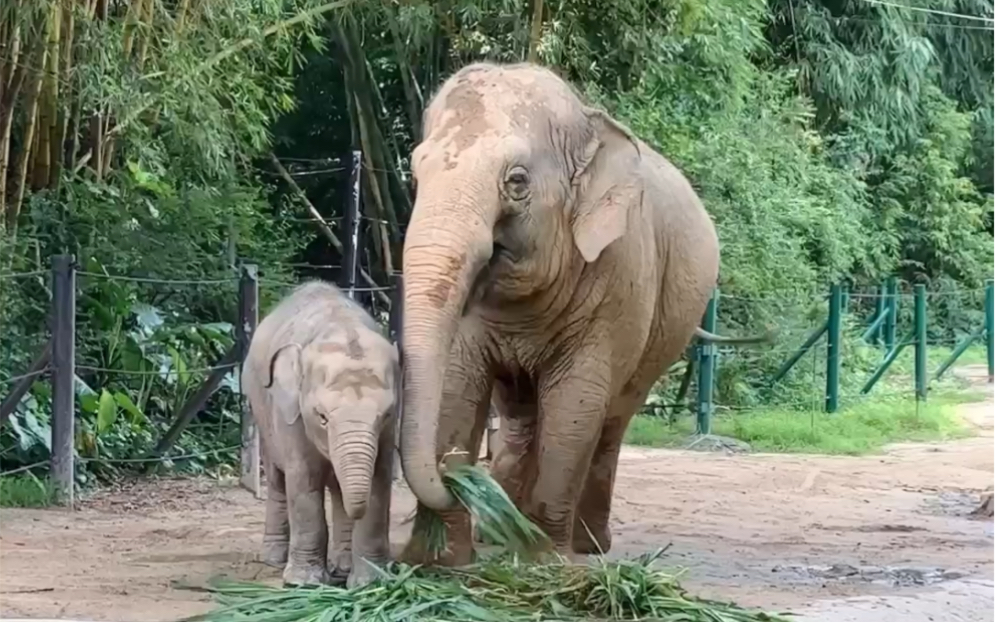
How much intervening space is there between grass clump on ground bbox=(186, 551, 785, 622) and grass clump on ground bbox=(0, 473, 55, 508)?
13.0 feet

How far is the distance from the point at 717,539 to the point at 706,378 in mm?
6952

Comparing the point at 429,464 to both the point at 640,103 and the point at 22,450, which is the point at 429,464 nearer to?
the point at 22,450

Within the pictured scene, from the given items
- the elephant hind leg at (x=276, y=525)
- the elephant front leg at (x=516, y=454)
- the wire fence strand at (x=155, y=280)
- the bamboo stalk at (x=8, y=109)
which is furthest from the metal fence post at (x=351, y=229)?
the elephant hind leg at (x=276, y=525)

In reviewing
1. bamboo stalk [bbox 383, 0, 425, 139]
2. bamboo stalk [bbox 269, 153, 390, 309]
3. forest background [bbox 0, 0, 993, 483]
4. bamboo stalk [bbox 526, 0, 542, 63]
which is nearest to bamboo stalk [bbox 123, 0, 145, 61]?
forest background [bbox 0, 0, 993, 483]

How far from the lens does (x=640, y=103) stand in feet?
57.4

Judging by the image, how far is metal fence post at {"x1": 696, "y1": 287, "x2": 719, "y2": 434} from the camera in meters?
15.3

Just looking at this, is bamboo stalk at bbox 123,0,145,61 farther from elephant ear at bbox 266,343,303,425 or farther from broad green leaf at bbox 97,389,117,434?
elephant ear at bbox 266,343,303,425

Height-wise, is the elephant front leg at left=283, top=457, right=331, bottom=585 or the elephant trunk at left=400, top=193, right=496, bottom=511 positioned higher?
the elephant trunk at left=400, top=193, right=496, bottom=511

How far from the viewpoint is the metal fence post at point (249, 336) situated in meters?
10.5

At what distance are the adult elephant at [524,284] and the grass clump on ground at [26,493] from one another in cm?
330

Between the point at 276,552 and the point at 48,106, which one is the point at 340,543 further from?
the point at 48,106

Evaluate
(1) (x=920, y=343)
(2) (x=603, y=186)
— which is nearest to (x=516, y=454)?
(2) (x=603, y=186)

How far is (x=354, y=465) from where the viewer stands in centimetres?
569

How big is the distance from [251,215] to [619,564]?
7196mm
